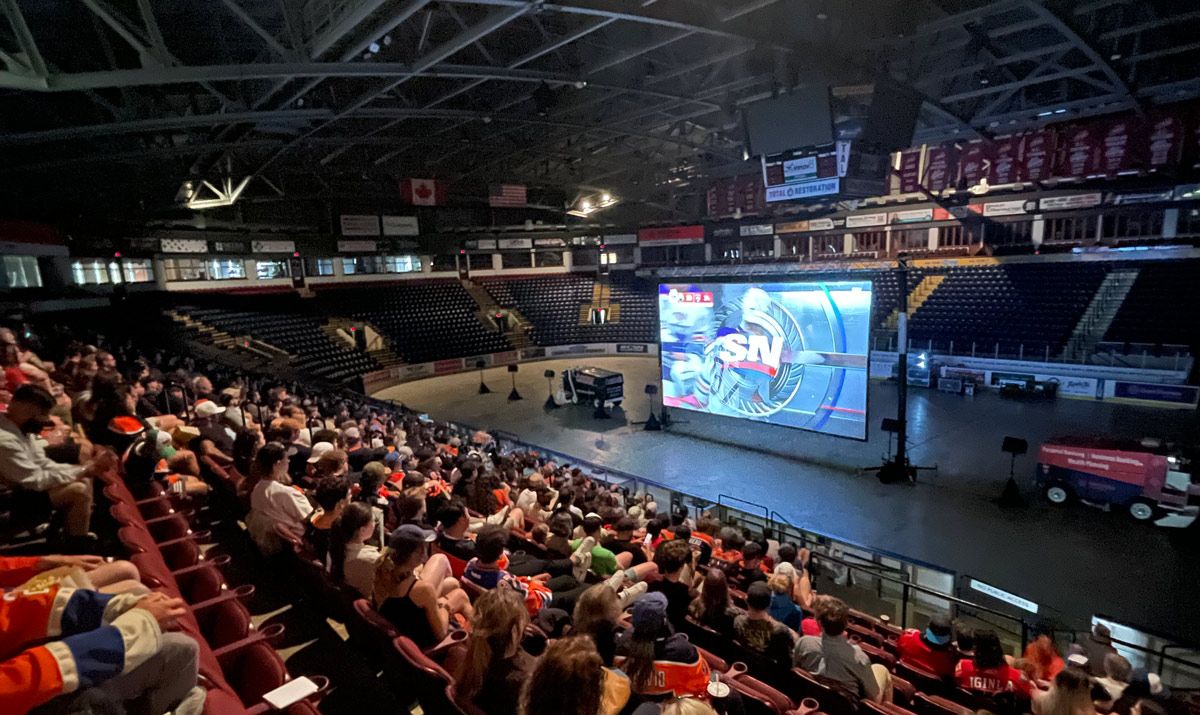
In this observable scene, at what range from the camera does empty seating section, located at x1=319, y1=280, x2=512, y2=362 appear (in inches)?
1017

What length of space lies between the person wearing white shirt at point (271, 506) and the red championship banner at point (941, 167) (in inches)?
833

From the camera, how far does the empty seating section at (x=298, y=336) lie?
20.7m

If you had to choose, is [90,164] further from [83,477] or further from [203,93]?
[83,477]

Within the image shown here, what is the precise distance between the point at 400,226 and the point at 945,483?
2323 cm

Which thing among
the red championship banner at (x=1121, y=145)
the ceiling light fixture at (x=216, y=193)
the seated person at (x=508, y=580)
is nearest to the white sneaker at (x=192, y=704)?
the seated person at (x=508, y=580)

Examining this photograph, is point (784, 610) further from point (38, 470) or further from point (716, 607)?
point (38, 470)

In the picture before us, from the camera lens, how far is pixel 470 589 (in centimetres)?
Answer: 393

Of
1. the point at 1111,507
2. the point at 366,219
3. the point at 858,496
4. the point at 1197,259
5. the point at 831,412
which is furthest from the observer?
the point at 366,219

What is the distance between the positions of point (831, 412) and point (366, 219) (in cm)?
2081

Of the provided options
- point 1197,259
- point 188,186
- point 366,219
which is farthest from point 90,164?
point 1197,259

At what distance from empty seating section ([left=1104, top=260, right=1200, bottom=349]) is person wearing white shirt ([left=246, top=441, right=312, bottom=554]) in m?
22.2

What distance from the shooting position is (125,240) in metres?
20.4

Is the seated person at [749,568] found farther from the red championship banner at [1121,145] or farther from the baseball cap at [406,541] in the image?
the red championship banner at [1121,145]

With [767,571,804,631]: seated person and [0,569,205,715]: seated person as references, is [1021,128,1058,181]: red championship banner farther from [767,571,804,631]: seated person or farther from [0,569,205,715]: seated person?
[0,569,205,715]: seated person
